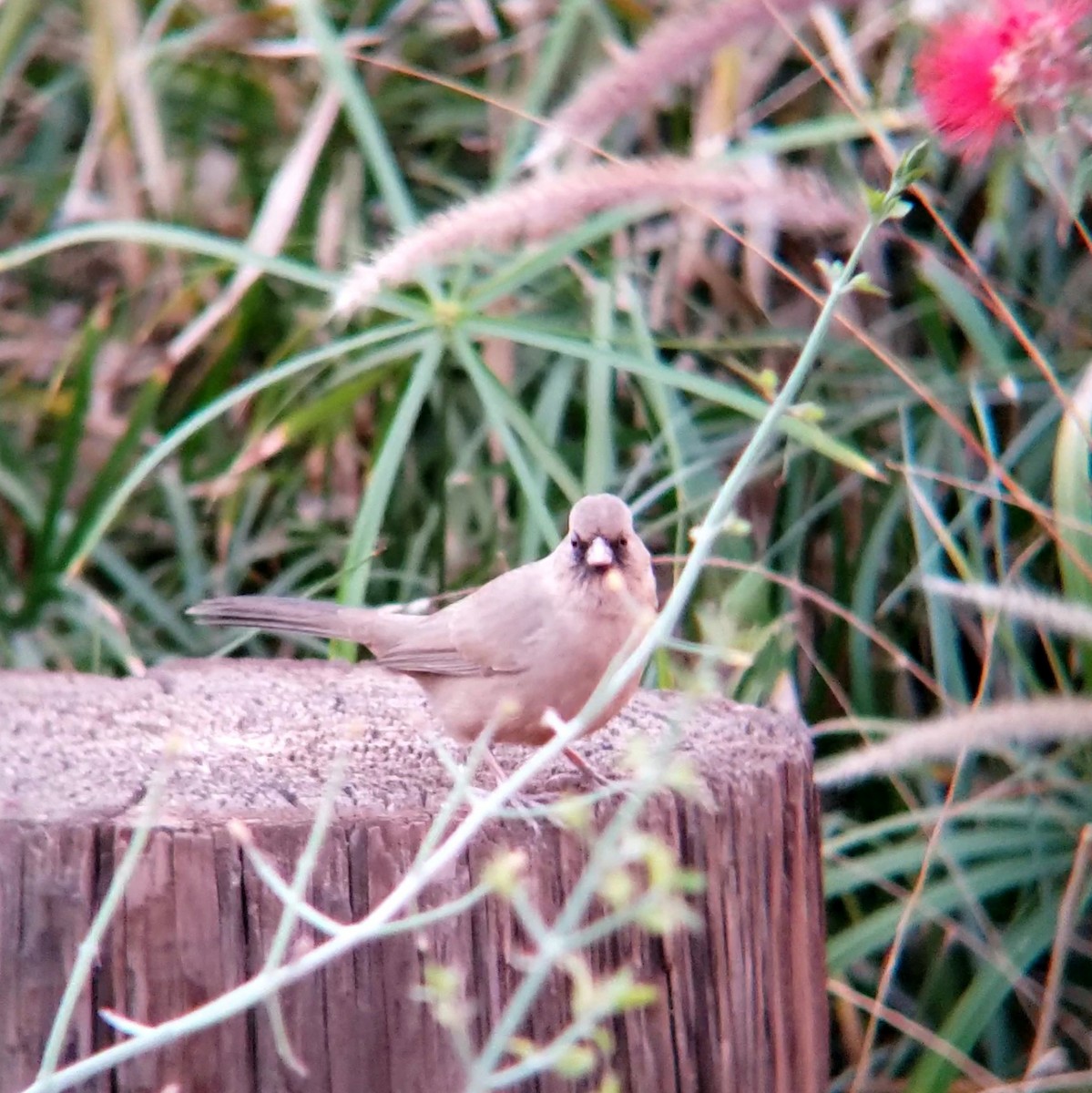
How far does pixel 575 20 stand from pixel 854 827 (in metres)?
1.88

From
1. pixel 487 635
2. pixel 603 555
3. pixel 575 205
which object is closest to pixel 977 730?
pixel 603 555

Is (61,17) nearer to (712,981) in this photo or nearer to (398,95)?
(398,95)

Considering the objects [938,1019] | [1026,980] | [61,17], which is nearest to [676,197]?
[1026,980]

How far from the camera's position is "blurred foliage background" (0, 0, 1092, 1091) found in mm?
2936

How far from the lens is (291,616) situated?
2.67 meters

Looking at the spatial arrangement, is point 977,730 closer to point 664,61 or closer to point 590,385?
point 664,61

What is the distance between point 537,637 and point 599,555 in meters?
0.17

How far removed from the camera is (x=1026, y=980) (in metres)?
2.84

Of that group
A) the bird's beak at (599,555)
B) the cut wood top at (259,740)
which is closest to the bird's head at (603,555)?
the bird's beak at (599,555)

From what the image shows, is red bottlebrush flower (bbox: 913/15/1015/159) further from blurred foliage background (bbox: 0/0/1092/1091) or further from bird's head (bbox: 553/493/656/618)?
bird's head (bbox: 553/493/656/618)

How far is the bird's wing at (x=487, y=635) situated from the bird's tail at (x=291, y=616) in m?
0.15

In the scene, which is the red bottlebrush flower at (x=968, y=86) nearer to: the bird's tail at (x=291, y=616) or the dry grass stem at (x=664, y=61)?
the dry grass stem at (x=664, y=61)

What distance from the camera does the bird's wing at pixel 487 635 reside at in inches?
94.7

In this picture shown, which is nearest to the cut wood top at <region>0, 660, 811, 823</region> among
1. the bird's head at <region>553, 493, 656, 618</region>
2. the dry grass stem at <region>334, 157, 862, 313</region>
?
the bird's head at <region>553, 493, 656, 618</region>
